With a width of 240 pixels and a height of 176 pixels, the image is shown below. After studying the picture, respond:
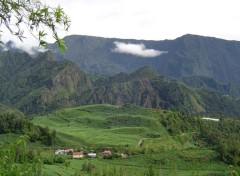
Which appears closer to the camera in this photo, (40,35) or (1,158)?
(40,35)

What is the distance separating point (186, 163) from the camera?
136500 mm

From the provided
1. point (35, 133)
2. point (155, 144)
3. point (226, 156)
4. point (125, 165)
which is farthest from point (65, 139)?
point (226, 156)

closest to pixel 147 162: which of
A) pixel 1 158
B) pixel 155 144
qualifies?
pixel 155 144

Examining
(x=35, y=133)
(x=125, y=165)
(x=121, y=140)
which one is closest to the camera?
(x=125, y=165)

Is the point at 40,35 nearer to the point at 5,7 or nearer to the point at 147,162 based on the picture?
the point at 5,7

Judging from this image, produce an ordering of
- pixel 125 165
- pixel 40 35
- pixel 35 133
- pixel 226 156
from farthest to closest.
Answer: pixel 35 133 → pixel 226 156 → pixel 125 165 → pixel 40 35

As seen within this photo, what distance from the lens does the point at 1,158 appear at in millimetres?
11023

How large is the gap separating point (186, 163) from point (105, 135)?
68.4 metres

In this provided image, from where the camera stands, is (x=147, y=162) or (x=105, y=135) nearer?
(x=147, y=162)

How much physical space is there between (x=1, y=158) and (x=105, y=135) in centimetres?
18826

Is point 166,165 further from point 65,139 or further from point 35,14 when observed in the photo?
point 35,14

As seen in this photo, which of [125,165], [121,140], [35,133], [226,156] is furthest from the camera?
[121,140]

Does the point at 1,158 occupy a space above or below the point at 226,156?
above

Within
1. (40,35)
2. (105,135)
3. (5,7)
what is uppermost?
(5,7)
